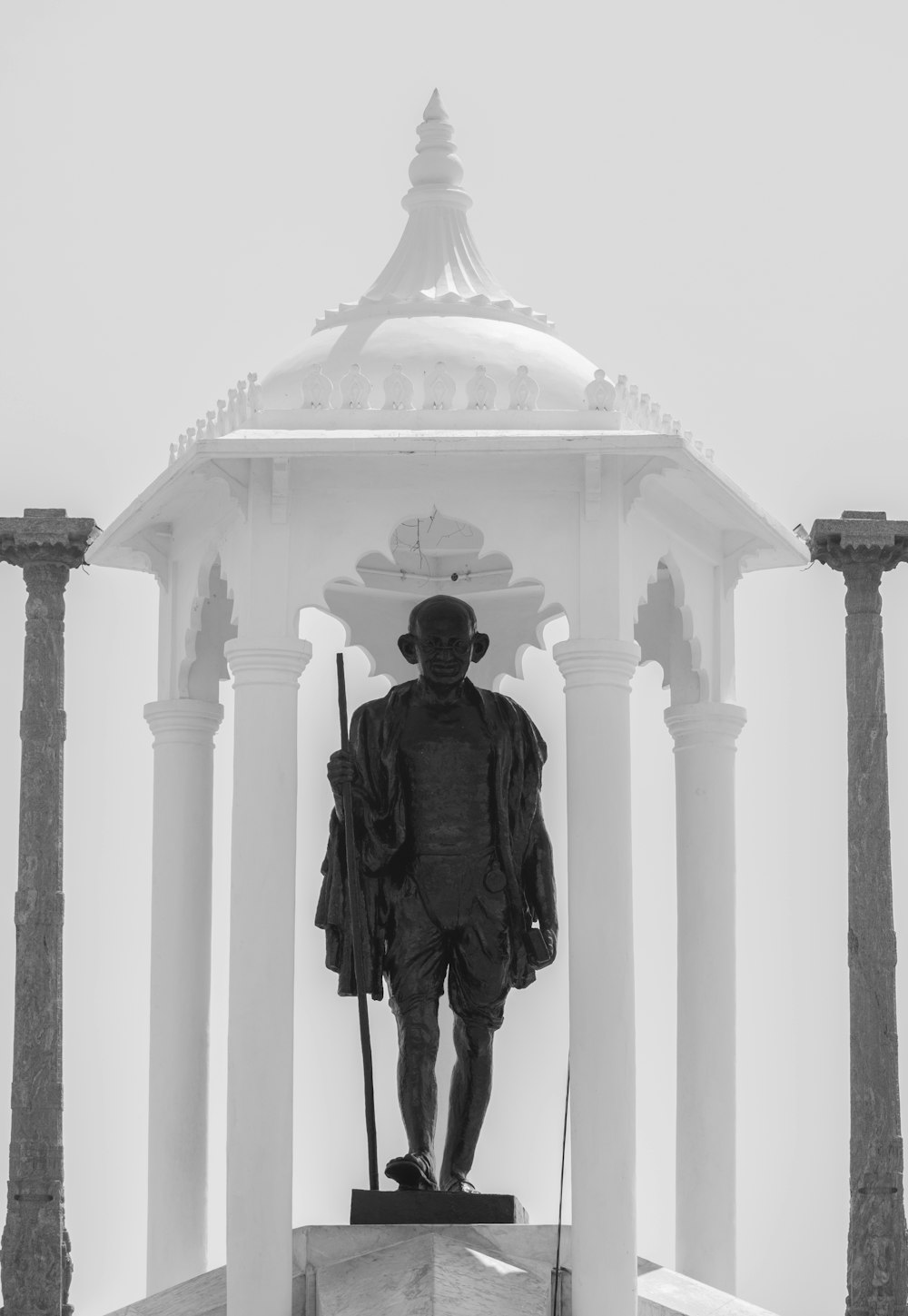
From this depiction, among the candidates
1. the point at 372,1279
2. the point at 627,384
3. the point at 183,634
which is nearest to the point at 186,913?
the point at 183,634

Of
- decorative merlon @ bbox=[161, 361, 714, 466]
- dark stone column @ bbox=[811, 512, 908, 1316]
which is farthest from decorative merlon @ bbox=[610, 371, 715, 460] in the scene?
dark stone column @ bbox=[811, 512, 908, 1316]

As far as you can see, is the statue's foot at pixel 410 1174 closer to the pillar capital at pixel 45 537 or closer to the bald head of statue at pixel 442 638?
the bald head of statue at pixel 442 638

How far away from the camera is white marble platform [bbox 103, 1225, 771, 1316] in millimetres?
15492

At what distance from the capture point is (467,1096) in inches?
674

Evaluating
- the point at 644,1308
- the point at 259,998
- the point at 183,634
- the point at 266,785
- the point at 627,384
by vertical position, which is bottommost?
the point at 644,1308

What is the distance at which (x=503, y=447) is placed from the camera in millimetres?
16016

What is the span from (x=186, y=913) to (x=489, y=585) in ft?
11.8

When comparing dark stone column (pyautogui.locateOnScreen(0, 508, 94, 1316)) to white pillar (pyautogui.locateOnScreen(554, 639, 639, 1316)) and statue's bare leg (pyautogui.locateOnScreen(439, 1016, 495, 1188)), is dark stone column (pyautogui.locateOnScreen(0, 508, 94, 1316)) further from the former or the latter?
white pillar (pyautogui.locateOnScreen(554, 639, 639, 1316))

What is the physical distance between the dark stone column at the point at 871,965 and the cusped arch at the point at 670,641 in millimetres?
9384

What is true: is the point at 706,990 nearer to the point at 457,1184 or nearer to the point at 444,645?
the point at 457,1184

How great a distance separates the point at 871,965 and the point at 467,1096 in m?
11.6

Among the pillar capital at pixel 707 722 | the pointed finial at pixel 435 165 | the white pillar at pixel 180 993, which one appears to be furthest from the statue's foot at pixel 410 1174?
the pointed finial at pixel 435 165

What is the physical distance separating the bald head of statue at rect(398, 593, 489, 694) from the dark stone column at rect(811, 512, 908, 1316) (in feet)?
38.2

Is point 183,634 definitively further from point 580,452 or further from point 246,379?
point 580,452
